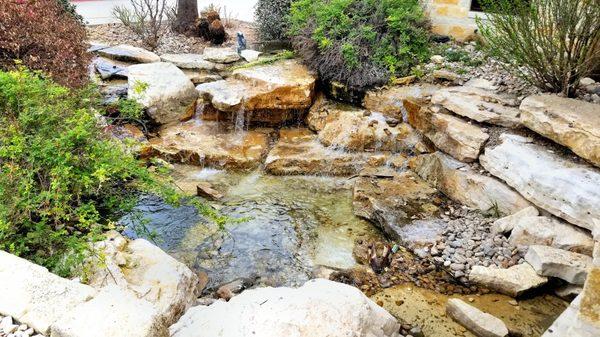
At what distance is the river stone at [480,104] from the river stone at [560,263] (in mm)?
1917

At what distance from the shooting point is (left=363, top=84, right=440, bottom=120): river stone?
6.84 m

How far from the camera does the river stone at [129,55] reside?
880 centimetres

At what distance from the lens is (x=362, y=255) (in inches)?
189

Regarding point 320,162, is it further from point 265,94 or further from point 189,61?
point 189,61

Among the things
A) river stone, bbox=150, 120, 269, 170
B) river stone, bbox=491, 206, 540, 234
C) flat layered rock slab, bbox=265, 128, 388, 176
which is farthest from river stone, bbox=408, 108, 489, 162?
river stone, bbox=150, 120, 269, 170

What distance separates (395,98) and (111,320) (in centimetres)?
568

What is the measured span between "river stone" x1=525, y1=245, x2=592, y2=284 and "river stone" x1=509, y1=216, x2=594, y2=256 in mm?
158

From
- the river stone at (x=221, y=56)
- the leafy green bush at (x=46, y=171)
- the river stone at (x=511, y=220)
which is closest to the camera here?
the leafy green bush at (x=46, y=171)

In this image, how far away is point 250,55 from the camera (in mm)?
8875

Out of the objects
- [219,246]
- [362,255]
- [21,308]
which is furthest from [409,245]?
[21,308]

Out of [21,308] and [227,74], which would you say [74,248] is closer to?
[21,308]

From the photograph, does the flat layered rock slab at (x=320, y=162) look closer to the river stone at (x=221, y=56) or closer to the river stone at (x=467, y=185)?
the river stone at (x=467, y=185)

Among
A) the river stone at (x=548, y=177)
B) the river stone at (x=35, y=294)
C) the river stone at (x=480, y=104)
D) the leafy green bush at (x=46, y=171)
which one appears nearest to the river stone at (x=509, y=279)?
the river stone at (x=548, y=177)

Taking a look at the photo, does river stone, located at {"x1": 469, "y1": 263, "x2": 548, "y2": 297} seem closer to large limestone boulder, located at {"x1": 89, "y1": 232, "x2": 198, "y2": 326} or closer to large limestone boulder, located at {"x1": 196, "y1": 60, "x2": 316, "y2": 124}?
large limestone boulder, located at {"x1": 89, "y1": 232, "x2": 198, "y2": 326}
